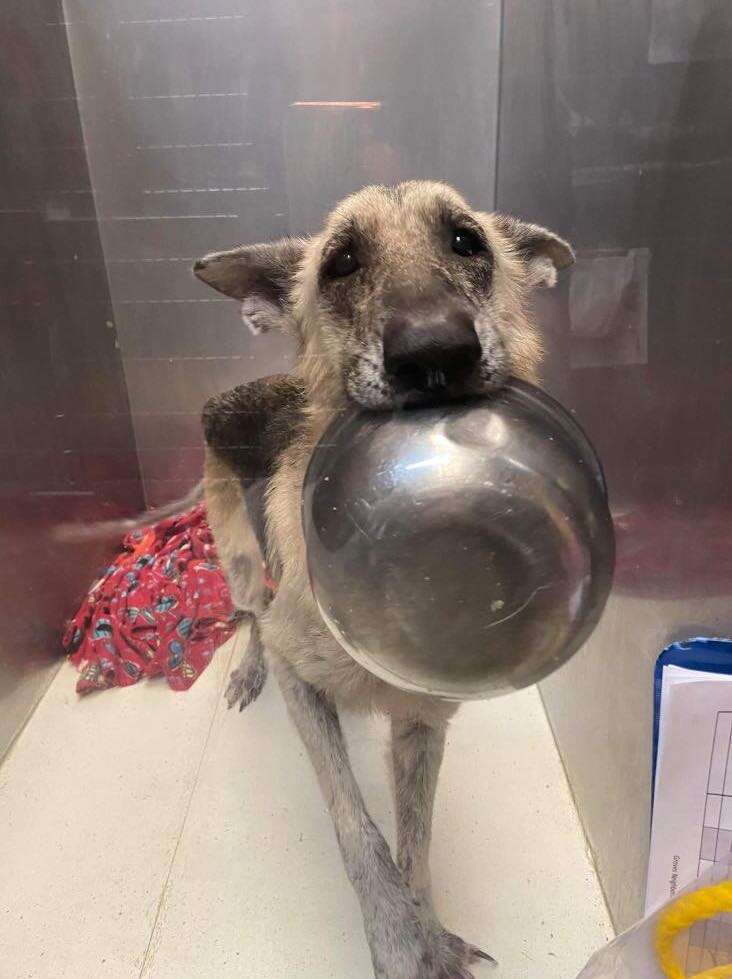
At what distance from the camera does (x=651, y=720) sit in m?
1.37

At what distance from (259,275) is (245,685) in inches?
50.6

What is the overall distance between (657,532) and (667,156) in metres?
0.66

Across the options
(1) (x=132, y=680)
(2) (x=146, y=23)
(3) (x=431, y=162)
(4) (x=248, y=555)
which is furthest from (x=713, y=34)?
(1) (x=132, y=680)

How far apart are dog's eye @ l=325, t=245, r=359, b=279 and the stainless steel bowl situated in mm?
360

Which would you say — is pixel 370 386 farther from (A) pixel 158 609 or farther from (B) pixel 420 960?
(A) pixel 158 609

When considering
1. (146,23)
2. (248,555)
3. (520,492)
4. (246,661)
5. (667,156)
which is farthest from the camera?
(246,661)

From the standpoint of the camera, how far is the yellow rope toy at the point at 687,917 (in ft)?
3.65

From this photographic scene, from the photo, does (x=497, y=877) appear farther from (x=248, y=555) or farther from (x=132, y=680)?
(x=132, y=680)

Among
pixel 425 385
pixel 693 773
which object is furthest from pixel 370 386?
pixel 693 773

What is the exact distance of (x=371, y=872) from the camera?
4.75 ft

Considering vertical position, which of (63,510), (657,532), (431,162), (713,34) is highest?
(713,34)

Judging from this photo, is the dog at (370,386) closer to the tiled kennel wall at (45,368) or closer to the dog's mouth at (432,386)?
the dog's mouth at (432,386)

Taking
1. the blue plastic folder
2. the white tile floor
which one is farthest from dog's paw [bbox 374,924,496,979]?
the blue plastic folder

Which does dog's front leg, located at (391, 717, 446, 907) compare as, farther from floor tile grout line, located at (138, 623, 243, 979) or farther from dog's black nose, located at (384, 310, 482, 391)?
dog's black nose, located at (384, 310, 482, 391)
